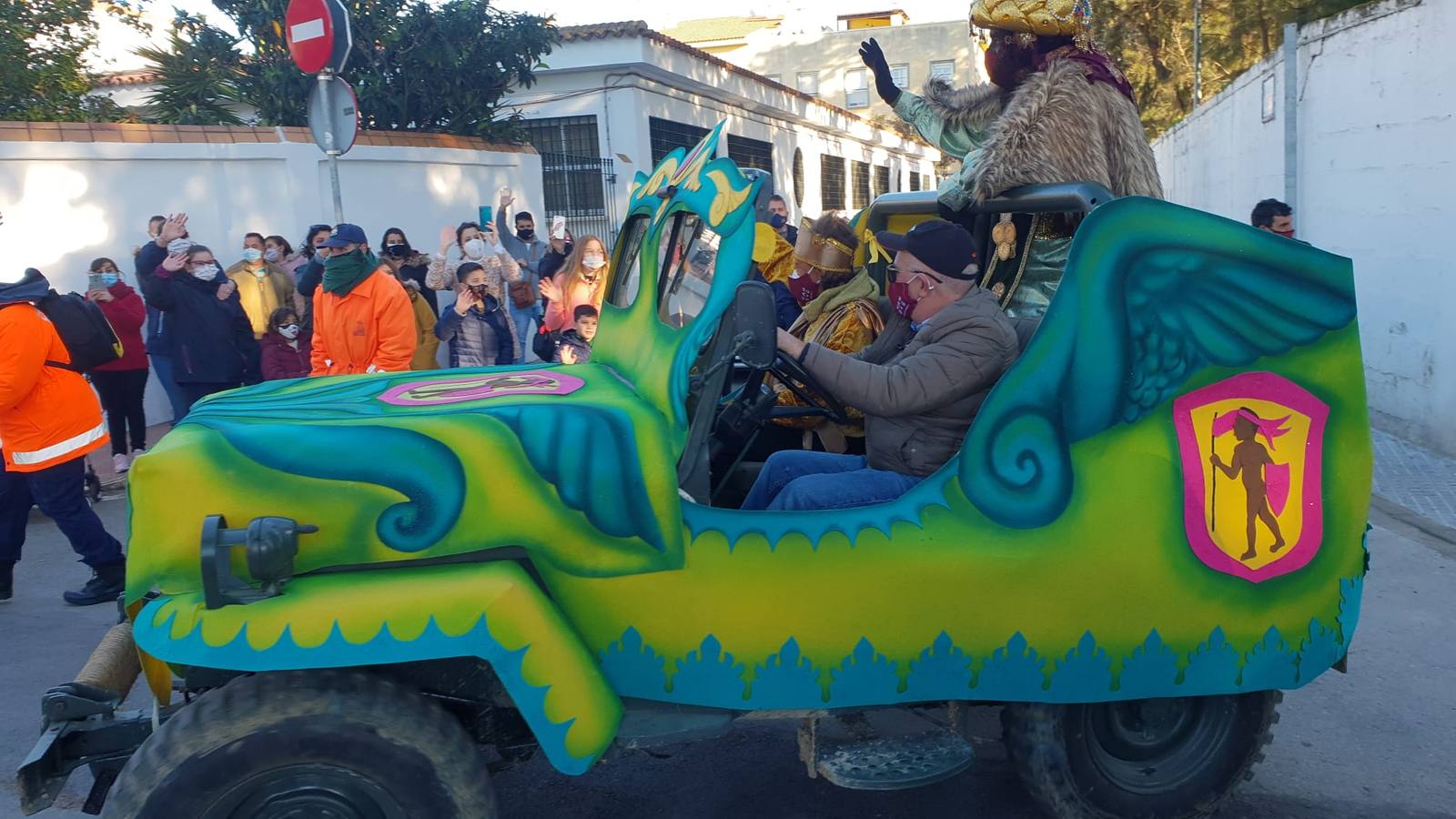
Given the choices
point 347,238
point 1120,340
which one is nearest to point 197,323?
point 347,238

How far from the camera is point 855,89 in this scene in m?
44.0

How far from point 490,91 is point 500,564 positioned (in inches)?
504

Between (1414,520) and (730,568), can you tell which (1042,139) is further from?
(1414,520)

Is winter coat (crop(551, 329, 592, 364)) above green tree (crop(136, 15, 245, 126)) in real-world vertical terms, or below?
below

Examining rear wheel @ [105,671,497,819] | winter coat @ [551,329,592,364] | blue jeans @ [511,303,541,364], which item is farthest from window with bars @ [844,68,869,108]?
rear wheel @ [105,671,497,819]

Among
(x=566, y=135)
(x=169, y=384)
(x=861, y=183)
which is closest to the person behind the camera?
(x=169, y=384)

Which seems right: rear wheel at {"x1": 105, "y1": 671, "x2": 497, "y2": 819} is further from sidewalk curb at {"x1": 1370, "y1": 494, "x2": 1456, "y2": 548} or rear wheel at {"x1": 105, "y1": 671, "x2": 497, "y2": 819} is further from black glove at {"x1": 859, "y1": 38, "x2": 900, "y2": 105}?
sidewalk curb at {"x1": 1370, "y1": 494, "x2": 1456, "y2": 548}

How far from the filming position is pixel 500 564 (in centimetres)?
261

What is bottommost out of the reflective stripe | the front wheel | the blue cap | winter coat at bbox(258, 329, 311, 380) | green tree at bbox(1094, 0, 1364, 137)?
the front wheel

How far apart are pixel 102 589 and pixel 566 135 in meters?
14.0

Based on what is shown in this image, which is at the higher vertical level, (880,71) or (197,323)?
(880,71)

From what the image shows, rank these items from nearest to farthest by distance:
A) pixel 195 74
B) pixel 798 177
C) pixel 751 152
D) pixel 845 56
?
1. pixel 195 74
2. pixel 751 152
3. pixel 798 177
4. pixel 845 56

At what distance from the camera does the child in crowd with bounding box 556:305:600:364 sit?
616 centimetres

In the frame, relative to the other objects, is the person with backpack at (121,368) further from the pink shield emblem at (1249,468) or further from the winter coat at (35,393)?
the pink shield emblem at (1249,468)
